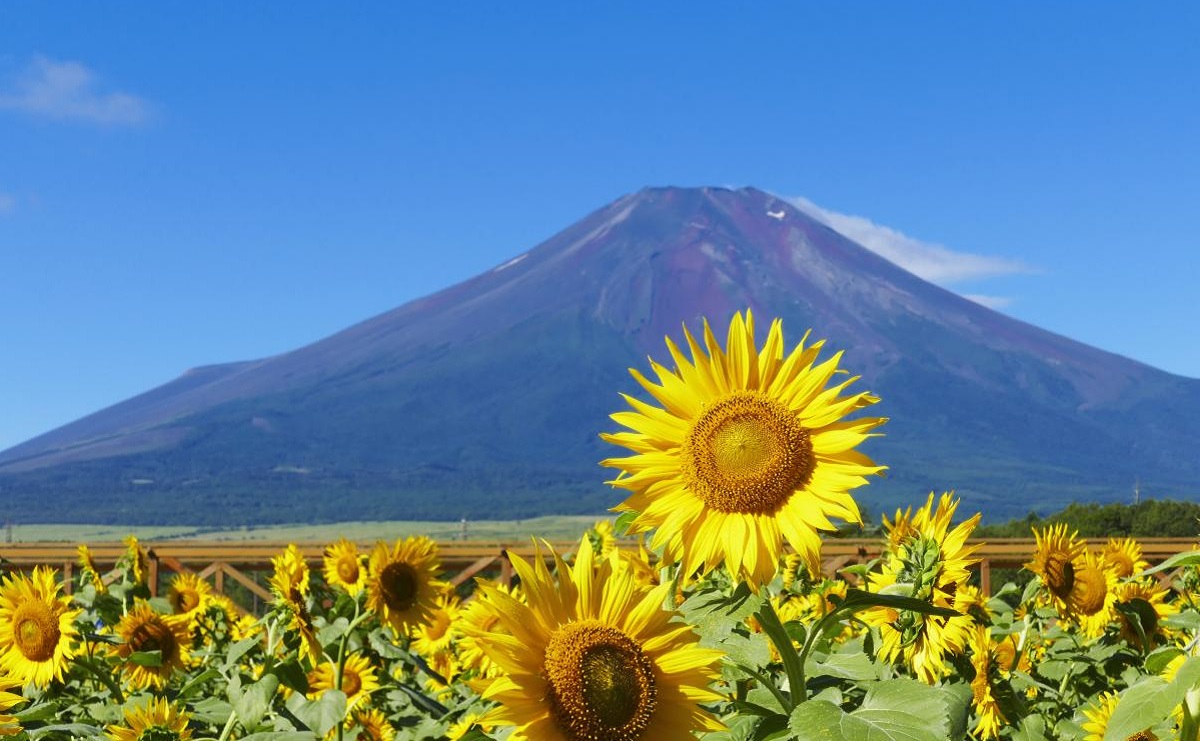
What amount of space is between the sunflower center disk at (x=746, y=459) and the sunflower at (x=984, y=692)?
1.61 metres

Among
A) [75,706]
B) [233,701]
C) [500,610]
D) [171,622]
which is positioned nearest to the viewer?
[500,610]

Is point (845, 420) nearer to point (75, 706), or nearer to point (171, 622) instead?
point (75, 706)

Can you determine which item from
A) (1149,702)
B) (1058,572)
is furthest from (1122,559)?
(1149,702)

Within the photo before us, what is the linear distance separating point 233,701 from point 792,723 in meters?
1.69

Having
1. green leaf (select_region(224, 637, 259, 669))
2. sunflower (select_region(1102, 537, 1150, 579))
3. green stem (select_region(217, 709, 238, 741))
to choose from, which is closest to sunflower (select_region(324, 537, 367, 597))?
green leaf (select_region(224, 637, 259, 669))

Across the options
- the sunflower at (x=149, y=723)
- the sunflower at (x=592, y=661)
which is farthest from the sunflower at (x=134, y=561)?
the sunflower at (x=592, y=661)

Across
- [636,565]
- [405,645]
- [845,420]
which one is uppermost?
[845,420]

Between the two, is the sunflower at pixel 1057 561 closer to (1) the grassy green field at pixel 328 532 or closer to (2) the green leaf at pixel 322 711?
(2) the green leaf at pixel 322 711

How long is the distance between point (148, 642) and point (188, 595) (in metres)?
1.68

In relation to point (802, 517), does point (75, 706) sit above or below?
below

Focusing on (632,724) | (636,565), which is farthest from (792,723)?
(636,565)

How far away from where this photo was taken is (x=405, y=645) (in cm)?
539

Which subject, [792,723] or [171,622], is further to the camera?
[171,622]

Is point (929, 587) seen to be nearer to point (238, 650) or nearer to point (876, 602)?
point (876, 602)
